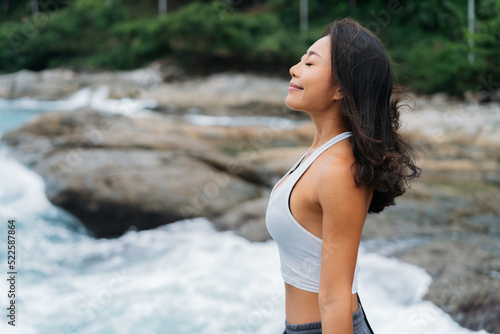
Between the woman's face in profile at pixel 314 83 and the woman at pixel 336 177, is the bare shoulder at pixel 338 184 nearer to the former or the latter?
the woman at pixel 336 177

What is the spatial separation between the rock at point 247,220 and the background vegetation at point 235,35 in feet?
30.7

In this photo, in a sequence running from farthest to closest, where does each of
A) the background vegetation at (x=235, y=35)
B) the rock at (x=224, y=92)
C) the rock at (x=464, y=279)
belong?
the rock at (x=224, y=92) < the background vegetation at (x=235, y=35) < the rock at (x=464, y=279)

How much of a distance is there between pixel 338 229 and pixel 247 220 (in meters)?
4.07

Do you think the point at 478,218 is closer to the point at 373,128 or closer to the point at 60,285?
the point at 60,285

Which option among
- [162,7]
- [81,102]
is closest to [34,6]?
[162,7]

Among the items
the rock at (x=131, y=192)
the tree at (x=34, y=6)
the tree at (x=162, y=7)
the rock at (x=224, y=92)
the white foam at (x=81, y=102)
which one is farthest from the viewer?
the tree at (x=34, y=6)

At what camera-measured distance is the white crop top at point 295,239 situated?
1.33m

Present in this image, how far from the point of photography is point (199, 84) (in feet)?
62.7

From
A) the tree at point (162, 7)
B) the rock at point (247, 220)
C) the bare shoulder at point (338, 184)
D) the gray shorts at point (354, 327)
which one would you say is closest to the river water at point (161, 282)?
the rock at point (247, 220)

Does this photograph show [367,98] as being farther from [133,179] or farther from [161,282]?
[133,179]

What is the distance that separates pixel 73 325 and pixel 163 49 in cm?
2084

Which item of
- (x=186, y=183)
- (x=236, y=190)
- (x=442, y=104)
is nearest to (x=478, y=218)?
(x=236, y=190)

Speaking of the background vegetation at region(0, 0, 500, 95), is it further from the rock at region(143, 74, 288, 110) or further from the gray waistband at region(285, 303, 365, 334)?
the gray waistband at region(285, 303, 365, 334)

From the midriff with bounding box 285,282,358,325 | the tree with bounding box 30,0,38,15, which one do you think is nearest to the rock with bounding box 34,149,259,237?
the midriff with bounding box 285,282,358,325
